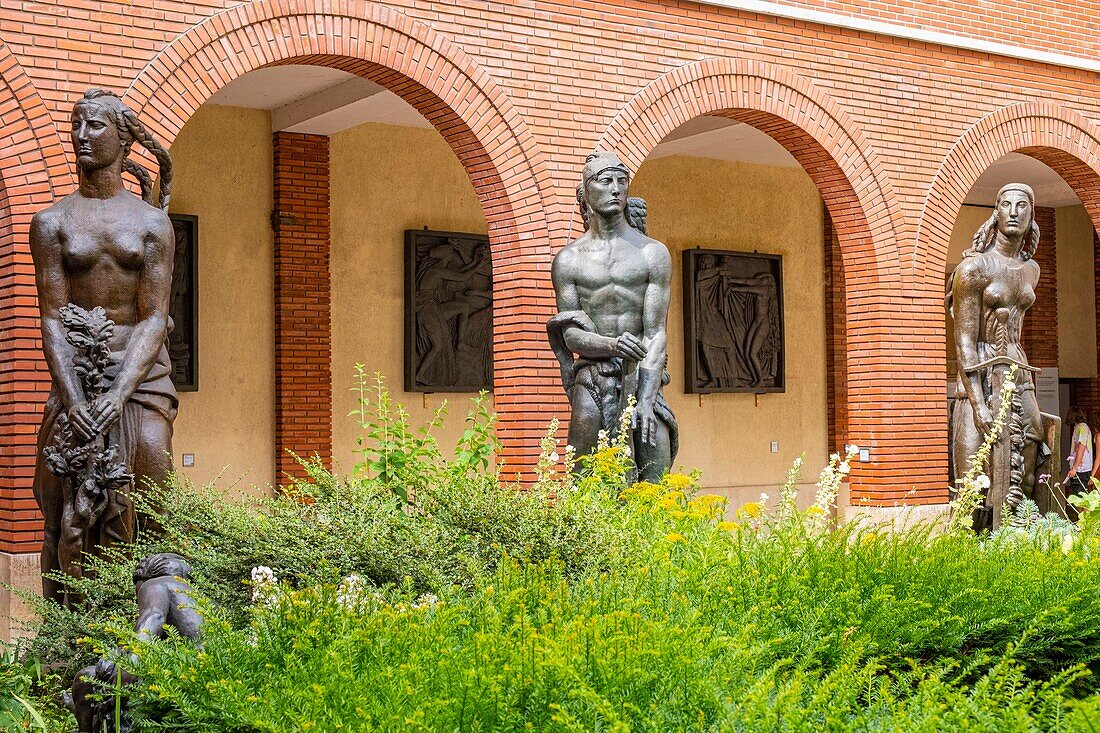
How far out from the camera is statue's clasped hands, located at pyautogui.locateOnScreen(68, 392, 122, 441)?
20.8ft

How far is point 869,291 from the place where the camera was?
13.4 meters

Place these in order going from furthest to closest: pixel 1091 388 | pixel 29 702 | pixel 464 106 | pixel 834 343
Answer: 1. pixel 1091 388
2. pixel 834 343
3. pixel 464 106
4. pixel 29 702

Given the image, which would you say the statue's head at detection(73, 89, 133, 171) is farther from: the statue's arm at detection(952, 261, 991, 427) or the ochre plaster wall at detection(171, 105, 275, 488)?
the ochre plaster wall at detection(171, 105, 275, 488)

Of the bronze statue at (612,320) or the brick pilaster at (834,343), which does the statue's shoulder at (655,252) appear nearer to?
the bronze statue at (612,320)

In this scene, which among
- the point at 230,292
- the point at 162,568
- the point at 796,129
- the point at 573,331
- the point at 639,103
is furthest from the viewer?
the point at 230,292

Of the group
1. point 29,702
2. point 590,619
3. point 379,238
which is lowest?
point 29,702

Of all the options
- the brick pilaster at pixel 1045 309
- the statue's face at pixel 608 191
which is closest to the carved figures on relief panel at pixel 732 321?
the brick pilaster at pixel 1045 309

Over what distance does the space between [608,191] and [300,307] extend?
7.00 meters

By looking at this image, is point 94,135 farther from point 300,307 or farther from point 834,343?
point 834,343

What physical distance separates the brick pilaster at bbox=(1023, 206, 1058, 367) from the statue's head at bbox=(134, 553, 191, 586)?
18801mm

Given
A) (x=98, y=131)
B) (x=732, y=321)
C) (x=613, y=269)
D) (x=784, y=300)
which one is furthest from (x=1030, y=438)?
(x=784, y=300)

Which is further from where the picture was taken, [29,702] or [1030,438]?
[1030,438]

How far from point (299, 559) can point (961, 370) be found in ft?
20.7

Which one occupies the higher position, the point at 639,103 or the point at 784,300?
the point at 639,103
